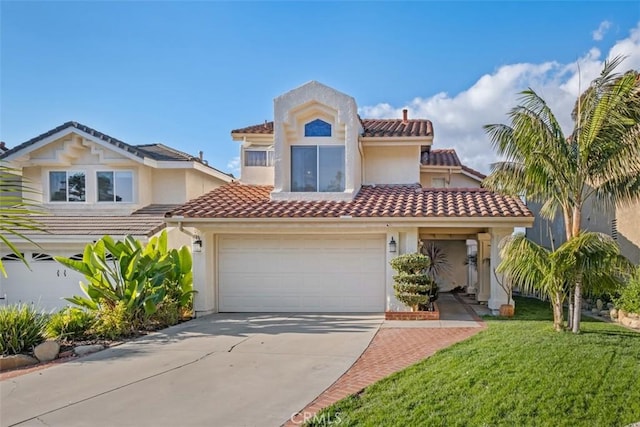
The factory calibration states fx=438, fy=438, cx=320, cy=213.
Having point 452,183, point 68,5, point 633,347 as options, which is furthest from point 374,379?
point 452,183

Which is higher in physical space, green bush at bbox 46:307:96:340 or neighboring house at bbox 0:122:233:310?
neighboring house at bbox 0:122:233:310

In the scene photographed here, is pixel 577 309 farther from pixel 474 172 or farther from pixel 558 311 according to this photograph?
pixel 474 172

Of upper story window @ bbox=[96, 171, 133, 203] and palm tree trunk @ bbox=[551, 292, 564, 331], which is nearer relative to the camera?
palm tree trunk @ bbox=[551, 292, 564, 331]

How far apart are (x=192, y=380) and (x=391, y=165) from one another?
12563mm

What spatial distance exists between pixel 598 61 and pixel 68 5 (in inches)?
501

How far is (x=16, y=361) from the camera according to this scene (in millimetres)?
8609

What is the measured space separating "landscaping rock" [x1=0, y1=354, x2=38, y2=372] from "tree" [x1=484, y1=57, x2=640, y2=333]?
36.4ft

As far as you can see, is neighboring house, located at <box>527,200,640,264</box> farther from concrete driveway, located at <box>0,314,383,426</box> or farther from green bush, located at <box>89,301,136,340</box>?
green bush, located at <box>89,301,136,340</box>

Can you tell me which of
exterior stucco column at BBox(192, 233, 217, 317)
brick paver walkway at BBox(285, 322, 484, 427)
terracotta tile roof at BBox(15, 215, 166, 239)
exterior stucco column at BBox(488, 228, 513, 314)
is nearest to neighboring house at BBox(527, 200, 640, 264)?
exterior stucco column at BBox(488, 228, 513, 314)

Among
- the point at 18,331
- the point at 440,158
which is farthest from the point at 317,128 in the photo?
the point at 18,331

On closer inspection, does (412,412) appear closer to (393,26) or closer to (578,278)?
(578,278)

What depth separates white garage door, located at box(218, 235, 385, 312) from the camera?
1424cm

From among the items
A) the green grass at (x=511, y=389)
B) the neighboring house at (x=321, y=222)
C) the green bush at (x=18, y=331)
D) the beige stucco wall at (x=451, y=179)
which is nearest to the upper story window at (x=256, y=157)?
the neighboring house at (x=321, y=222)

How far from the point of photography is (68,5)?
10773 mm
